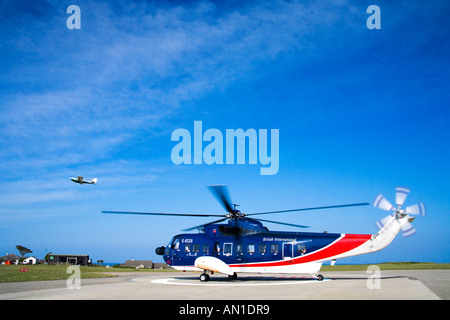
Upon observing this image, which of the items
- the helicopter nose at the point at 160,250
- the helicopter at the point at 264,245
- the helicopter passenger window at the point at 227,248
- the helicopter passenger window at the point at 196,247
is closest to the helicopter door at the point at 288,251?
the helicopter at the point at 264,245

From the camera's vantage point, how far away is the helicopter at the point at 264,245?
25359 millimetres

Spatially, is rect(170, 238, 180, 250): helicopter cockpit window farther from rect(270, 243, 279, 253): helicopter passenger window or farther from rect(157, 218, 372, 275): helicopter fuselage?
rect(270, 243, 279, 253): helicopter passenger window

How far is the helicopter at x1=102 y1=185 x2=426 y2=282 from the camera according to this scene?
2536cm

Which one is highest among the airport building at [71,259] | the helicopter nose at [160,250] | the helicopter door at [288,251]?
the helicopter door at [288,251]

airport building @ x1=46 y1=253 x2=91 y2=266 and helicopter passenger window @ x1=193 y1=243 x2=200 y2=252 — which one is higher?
helicopter passenger window @ x1=193 y1=243 x2=200 y2=252

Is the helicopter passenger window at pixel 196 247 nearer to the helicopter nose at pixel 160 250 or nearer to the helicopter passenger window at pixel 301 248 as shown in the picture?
the helicopter nose at pixel 160 250

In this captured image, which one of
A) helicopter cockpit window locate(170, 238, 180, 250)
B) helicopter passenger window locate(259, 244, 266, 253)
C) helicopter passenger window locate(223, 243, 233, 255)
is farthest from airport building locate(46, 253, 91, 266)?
helicopter passenger window locate(259, 244, 266, 253)

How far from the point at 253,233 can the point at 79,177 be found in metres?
17.6

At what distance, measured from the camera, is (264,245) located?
Answer: 27969 mm

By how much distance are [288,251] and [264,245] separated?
188 centimetres
